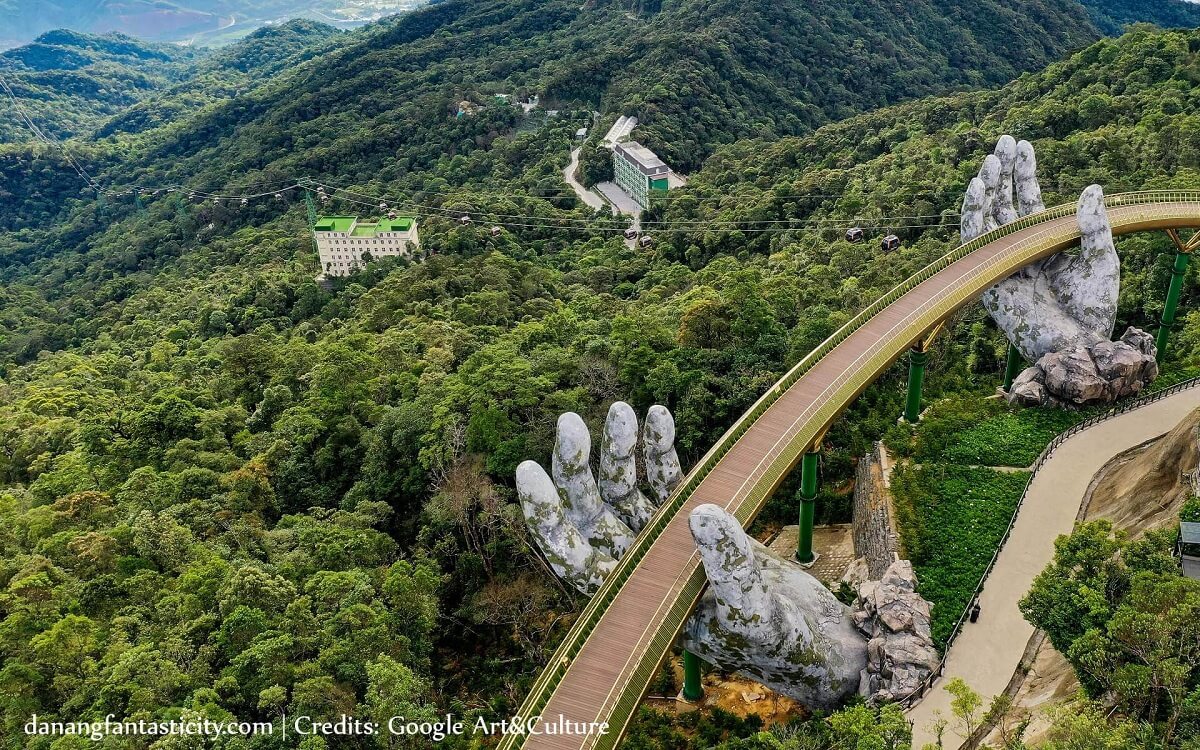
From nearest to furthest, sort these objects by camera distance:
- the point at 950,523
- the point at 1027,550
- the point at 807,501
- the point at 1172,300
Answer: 1. the point at 1027,550
2. the point at 950,523
3. the point at 807,501
4. the point at 1172,300

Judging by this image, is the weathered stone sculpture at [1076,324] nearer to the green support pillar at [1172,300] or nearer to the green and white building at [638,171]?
the green support pillar at [1172,300]

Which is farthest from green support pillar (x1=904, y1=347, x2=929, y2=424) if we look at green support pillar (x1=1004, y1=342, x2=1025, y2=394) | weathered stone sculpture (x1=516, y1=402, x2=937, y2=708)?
weathered stone sculpture (x1=516, y1=402, x2=937, y2=708)

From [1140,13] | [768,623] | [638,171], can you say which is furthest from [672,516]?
[1140,13]

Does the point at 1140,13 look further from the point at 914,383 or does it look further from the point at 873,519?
the point at 873,519

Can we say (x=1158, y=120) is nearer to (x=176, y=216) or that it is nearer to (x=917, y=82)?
(x=917, y=82)

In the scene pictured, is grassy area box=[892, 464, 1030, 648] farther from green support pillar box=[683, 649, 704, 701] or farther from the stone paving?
green support pillar box=[683, 649, 704, 701]
